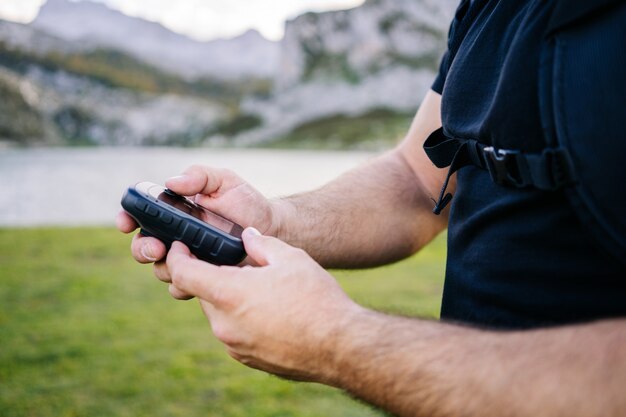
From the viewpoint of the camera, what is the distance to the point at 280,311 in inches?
59.6

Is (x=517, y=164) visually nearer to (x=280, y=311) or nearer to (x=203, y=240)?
(x=280, y=311)

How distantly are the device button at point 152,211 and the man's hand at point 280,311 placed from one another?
39 centimetres

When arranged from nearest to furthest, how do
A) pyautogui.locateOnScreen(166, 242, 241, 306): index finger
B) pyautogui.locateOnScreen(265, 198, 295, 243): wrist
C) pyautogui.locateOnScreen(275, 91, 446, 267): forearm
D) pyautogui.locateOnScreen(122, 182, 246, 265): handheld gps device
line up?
pyautogui.locateOnScreen(166, 242, 241, 306): index finger, pyautogui.locateOnScreen(122, 182, 246, 265): handheld gps device, pyautogui.locateOnScreen(265, 198, 295, 243): wrist, pyautogui.locateOnScreen(275, 91, 446, 267): forearm

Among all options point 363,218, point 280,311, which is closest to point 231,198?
point 363,218

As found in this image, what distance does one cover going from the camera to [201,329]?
8.04 meters

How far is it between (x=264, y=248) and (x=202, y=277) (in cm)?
21

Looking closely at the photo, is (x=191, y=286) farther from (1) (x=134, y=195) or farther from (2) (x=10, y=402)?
(2) (x=10, y=402)

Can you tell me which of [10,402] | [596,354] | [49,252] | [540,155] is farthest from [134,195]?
[49,252]

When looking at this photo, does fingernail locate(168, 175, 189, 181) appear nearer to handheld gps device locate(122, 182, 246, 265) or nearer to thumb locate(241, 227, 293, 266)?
handheld gps device locate(122, 182, 246, 265)

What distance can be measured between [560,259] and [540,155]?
0.96 feet

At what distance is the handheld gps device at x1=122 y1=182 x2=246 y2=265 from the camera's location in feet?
6.10

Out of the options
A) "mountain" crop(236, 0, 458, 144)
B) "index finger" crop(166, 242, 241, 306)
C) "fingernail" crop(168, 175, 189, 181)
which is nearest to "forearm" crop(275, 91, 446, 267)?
"fingernail" crop(168, 175, 189, 181)

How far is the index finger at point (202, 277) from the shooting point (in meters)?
1.60

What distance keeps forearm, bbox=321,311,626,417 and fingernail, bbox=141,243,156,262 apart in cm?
81
